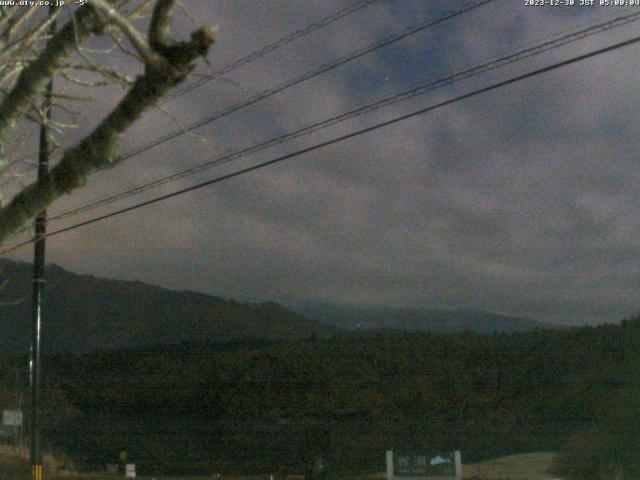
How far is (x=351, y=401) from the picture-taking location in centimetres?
4866

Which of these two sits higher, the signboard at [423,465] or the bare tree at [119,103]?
the bare tree at [119,103]

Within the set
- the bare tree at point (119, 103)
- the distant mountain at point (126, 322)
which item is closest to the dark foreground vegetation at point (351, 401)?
the distant mountain at point (126, 322)

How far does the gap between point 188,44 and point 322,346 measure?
5285 centimetres

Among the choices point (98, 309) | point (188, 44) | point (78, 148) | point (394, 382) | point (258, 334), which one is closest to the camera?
point (188, 44)

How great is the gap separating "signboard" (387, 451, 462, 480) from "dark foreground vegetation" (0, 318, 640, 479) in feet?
36.2

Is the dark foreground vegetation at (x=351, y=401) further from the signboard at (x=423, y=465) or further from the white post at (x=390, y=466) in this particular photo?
the white post at (x=390, y=466)

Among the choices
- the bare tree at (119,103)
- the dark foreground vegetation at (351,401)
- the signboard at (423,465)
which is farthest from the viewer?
the dark foreground vegetation at (351,401)

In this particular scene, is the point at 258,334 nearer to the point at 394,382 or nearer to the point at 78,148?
the point at 394,382

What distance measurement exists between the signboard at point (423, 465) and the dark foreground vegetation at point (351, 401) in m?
11.0

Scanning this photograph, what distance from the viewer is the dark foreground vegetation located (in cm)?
3969

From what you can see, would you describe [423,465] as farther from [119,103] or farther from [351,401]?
[351,401]

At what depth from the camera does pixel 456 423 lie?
44906 millimetres

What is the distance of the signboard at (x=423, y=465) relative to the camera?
22.2m

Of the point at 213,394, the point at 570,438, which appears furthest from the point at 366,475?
the point at 213,394
